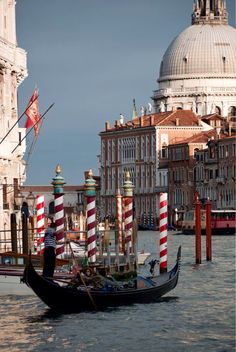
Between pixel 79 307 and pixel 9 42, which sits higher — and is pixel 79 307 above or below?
below

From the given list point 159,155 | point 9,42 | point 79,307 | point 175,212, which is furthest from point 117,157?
point 79,307

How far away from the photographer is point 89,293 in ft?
84.2

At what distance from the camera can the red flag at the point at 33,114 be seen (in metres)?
35.5

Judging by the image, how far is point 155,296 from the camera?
2752cm

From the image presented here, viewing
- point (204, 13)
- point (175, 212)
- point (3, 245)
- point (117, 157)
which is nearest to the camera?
point (3, 245)

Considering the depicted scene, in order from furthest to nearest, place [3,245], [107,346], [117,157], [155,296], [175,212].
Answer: [117,157]
[175,212]
[3,245]
[155,296]
[107,346]

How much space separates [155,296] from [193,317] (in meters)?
2.01

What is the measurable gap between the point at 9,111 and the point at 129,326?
452 inches

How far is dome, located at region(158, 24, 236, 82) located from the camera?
13562 centimetres

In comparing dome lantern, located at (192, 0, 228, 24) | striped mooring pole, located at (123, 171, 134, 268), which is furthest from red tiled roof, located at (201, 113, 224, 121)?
striped mooring pole, located at (123, 171, 134, 268)

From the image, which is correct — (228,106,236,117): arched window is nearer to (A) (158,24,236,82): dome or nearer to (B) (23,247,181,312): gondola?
(A) (158,24,236,82): dome

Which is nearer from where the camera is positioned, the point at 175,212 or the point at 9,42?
the point at 9,42

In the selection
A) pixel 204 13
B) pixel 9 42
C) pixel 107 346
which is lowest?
pixel 107 346

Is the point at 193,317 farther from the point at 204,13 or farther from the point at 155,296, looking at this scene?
the point at 204,13
